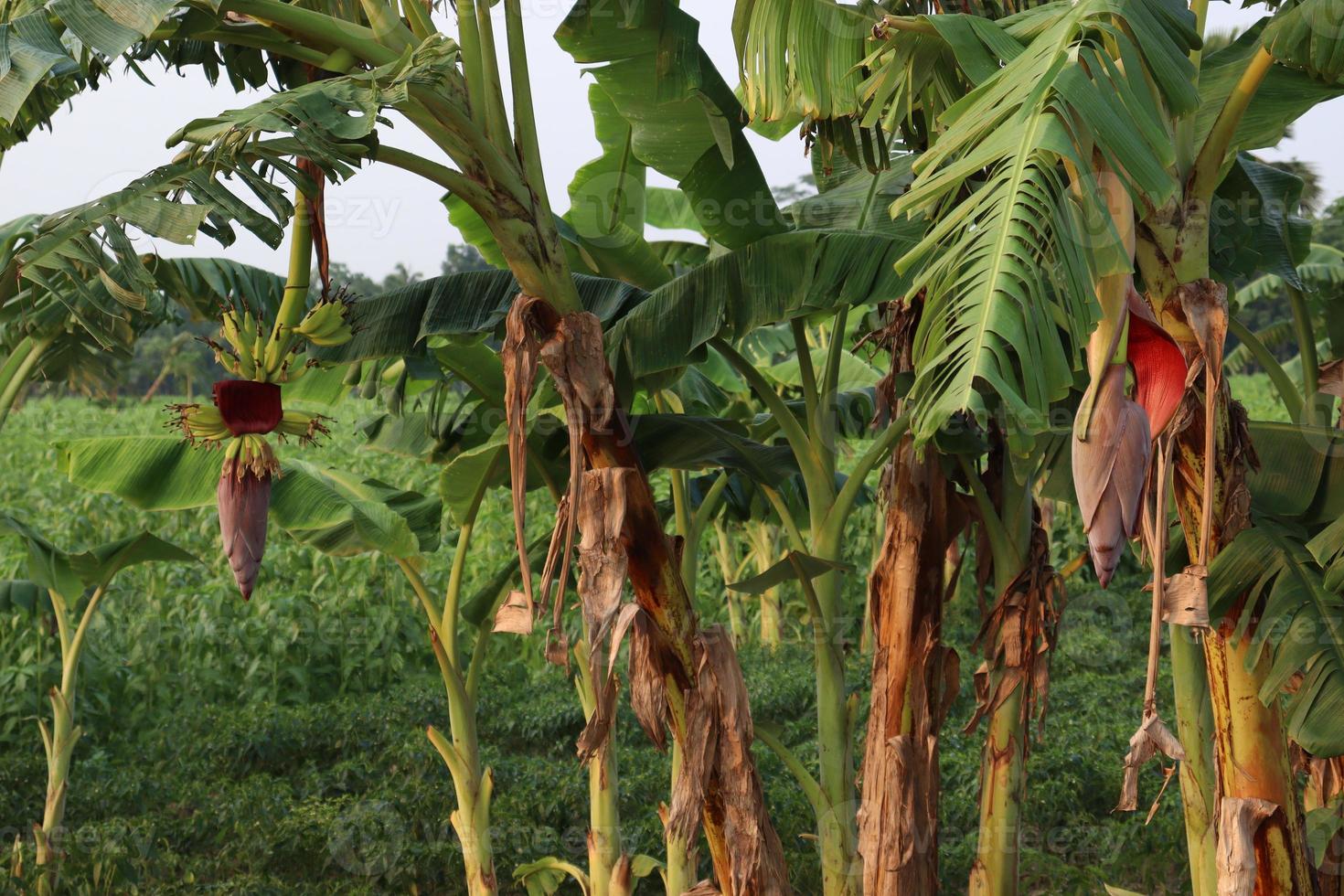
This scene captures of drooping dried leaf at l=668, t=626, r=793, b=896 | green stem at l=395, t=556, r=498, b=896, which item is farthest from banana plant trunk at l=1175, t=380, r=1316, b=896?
green stem at l=395, t=556, r=498, b=896

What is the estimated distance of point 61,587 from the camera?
4.39 metres

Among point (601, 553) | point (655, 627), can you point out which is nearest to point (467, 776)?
point (655, 627)

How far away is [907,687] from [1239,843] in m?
0.95

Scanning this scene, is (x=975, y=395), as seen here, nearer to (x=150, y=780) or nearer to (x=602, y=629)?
(x=602, y=629)

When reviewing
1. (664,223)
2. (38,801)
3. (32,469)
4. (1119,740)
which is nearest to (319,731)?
(38,801)

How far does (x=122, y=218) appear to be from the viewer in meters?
1.90

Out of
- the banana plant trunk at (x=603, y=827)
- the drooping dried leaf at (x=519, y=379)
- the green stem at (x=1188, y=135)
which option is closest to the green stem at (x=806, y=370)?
the drooping dried leaf at (x=519, y=379)

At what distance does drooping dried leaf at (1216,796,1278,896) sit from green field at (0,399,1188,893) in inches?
60.2

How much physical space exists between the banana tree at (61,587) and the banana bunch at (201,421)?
7.15 ft

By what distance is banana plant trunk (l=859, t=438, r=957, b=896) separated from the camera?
125 inches

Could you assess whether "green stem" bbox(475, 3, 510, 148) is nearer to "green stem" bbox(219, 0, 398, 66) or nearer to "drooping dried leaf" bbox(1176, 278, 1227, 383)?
"green stem" bbox(219, 0, 398, 66)

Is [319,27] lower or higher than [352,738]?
higher

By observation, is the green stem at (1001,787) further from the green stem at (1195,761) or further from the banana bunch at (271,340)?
the banana bunch at (271,340)

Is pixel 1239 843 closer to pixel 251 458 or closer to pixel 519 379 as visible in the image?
pixel 519 379
